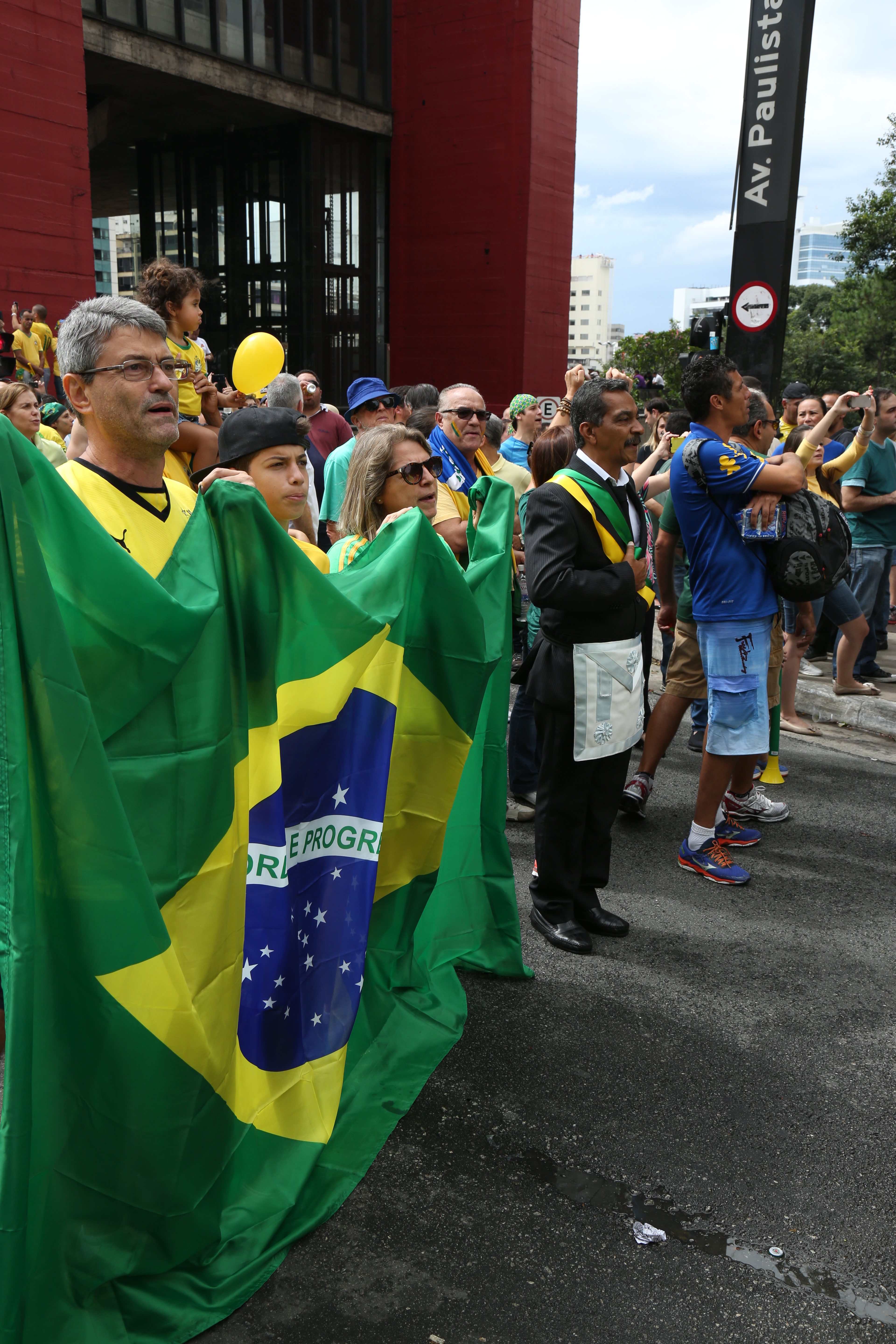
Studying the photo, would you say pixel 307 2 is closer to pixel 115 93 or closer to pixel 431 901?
pixel 115 93

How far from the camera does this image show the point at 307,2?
1908cm

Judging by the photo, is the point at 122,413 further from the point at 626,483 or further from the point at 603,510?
the point at 626,483

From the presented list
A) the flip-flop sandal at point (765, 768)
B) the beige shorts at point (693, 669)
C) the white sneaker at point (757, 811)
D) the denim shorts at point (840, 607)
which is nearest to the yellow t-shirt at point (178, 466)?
the beige shorts at point (693, 669)

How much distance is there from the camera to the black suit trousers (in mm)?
3865

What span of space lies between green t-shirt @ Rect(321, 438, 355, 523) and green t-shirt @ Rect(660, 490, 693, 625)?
70.7 inches

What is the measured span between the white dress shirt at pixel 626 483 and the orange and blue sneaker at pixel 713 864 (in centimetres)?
161

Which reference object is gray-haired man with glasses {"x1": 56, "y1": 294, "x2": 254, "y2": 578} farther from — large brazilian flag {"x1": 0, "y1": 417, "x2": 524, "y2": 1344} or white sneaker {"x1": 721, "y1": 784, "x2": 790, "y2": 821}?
white sneaker {"x1": 721, "y1": 784, "x2": 790, "y2": 821}

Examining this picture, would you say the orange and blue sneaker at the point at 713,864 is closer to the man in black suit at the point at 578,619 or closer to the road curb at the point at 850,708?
the man in black suit at the point at 578,619

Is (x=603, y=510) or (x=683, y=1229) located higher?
(x=603, y=510)

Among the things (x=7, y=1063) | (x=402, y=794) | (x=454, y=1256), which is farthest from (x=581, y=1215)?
(x=7, y=1063)

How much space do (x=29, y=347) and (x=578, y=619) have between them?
10718 mm

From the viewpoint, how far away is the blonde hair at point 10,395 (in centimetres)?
542

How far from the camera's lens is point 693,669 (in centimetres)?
529

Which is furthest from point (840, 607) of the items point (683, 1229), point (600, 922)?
point (683, 1229)
